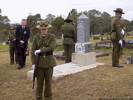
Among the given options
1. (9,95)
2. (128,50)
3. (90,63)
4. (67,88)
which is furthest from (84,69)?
(128,50)

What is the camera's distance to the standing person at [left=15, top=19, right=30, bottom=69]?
14.4 m

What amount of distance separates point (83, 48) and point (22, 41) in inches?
95.9

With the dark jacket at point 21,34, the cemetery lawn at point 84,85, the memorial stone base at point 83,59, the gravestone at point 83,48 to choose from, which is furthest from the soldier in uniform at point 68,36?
the cemetery lawn at point 84,85

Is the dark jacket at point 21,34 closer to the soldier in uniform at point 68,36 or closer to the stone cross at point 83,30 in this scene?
the soldier in uniform at point 68,36

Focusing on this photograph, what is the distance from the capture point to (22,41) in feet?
47.6

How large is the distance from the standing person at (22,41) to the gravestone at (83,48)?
1.98m

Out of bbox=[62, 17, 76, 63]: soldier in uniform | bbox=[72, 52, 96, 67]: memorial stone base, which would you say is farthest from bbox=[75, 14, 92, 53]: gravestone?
bbox=[62, 17, 76, 63]: soldier in uniform

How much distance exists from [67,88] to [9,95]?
58.7 inches

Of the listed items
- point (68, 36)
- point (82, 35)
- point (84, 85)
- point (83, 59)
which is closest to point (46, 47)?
point (84, 85)

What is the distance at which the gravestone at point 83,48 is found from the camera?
1321 centimetres

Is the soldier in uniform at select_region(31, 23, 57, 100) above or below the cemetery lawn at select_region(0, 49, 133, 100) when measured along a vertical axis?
above

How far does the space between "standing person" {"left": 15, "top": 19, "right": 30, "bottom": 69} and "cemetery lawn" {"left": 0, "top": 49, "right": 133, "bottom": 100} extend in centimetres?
157

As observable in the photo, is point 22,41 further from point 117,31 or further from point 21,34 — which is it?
point 117,31

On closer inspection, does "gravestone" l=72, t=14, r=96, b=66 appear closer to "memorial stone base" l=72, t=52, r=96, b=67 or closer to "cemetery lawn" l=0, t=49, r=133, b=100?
"memorial stone base" l=72, t=52, r=96, b=67
